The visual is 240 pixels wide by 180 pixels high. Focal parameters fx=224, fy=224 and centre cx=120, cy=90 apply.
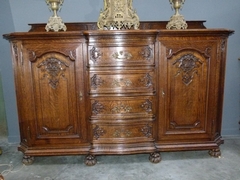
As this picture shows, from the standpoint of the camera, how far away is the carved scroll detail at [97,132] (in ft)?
6.34

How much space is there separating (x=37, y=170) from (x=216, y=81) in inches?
68.8

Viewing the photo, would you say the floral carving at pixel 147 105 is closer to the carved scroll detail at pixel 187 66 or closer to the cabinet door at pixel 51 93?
the carved scroll detail at pixel 187 66

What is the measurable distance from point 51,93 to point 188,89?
3.86ft

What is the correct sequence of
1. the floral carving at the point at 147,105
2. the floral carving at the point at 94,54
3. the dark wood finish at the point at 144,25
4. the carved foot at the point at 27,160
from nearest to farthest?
1. the floral carving at the point at 94,54
2. the floral carving at the point at 147,105
3. the carved foot at the point at 27,160
4. the dark wood finish at the point at 144,25

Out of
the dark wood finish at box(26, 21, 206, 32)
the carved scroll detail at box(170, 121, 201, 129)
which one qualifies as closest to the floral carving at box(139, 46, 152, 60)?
the dark wood finish at box(26, 21, 206, 32)

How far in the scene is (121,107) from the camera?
191cm

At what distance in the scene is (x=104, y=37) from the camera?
1.77 meters

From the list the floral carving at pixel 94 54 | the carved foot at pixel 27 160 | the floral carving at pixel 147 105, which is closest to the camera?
the floral carving at pixel 94 54

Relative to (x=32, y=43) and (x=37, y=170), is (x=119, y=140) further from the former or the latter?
(x=32, y=43)

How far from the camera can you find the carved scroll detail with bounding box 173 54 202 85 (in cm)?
189

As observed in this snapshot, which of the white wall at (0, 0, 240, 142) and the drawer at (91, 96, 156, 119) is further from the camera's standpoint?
the white wall at (0, 0, 240, 142)

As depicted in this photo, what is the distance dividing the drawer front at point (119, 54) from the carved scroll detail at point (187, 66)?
0.86 ft

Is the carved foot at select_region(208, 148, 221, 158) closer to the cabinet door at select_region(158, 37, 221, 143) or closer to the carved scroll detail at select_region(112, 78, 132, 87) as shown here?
the cabinet door at select_region(158, 37, 221, 143)

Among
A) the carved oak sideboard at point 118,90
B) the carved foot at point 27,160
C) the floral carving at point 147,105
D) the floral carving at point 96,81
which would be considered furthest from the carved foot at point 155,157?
the carved foot at point 27,160
